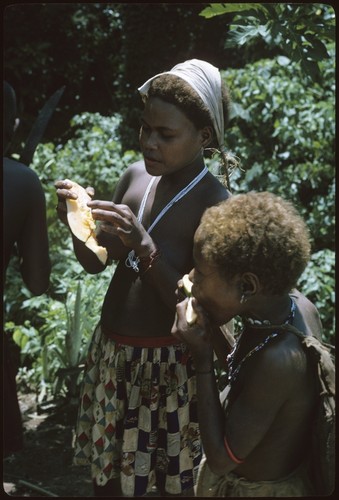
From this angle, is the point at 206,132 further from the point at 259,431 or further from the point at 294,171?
the point at 294,171

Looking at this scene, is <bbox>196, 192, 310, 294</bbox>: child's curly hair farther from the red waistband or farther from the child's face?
the red waistband

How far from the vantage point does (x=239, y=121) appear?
19.1 ft

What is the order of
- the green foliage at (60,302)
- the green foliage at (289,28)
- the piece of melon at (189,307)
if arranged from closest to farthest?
the piece of melon at (189,307)
the green foliage at (289,28)
the green foliage at (60,302)

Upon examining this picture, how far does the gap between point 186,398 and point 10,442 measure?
628mm

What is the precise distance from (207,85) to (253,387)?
3.66ft

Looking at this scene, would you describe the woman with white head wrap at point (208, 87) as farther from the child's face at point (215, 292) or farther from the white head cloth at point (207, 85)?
the child's face at point (215, 292)

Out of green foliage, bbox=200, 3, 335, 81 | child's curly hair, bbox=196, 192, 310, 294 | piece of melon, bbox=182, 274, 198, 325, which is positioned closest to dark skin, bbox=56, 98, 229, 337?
piece of melon, bbox=182, 274, 198, 325

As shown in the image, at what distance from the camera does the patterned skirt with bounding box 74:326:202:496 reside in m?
2.53

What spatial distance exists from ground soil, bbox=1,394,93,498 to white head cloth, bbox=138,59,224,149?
6.94ft

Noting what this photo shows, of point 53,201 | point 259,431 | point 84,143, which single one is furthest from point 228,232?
point 84,143

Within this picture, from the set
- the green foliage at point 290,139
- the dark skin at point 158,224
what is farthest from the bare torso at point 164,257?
the green foliage at point 290,139

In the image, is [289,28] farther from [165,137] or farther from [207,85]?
[165,137]

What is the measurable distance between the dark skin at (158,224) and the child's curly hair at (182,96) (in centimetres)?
2

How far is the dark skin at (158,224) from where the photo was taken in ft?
7.77
